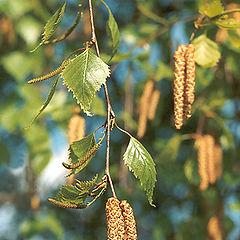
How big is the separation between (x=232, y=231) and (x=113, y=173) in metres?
0.68

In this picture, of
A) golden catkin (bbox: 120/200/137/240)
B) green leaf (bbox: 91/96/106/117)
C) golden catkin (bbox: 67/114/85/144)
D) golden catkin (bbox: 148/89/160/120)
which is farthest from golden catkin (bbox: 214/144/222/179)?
golden catkin (bbox: 120/200/137/240)

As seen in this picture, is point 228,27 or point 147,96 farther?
point 147,96

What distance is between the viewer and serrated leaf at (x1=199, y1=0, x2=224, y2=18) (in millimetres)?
727

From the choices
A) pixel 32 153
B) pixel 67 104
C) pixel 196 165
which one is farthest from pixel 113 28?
pixel 32 153

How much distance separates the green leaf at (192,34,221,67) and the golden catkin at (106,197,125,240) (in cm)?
42

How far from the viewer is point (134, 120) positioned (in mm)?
1855

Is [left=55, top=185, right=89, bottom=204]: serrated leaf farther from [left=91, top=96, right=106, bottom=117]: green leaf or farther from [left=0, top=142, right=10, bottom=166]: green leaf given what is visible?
[left=0, top=142, right=10, bottom=166]: green leaf

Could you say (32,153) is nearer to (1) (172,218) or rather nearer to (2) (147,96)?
(2) (147,96)

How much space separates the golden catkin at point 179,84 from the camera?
627 millimetres

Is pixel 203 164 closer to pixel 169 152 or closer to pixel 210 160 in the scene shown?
pixel 210 160

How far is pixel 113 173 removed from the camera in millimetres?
1903

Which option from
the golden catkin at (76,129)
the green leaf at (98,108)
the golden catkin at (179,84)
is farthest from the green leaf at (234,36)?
the green leaf at (98,108)

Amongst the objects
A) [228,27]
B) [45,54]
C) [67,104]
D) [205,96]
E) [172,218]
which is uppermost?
[228,27]

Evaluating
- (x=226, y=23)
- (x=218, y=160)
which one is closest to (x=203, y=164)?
(x=218, y=160)
